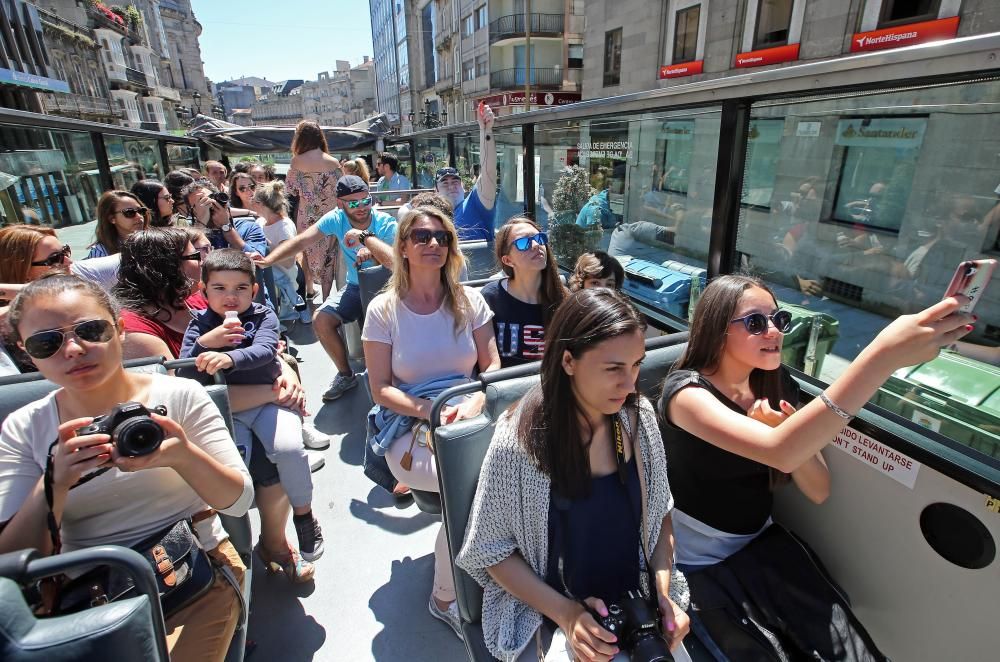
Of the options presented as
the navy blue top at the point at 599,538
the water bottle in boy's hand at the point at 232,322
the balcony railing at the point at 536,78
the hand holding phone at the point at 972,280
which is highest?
the balcony railing at the point at 536,78

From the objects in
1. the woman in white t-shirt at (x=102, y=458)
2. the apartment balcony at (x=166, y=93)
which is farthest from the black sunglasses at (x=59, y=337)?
the apartment balcony at (x=166, y=93)

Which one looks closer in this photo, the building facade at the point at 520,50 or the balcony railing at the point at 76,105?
the balcony railing at the point at 76,105

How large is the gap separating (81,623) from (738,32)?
46.9 ft

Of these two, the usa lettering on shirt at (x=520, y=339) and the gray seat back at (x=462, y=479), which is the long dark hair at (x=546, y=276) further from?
the gray seat back at (x=462, y=479)

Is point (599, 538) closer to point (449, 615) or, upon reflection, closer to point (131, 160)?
point (449, 615)

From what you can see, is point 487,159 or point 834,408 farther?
point 487,159

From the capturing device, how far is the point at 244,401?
214cm

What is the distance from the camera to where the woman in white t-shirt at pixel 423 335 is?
2.01 m

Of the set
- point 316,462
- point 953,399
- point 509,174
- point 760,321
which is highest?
point 509,174

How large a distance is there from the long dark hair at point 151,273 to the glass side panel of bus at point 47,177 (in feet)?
6.70

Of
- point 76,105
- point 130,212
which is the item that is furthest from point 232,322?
point 76,105

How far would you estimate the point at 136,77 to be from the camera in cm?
4041

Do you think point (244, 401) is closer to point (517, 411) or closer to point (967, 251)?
point (517, 411)

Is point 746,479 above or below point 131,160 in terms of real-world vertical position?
below
